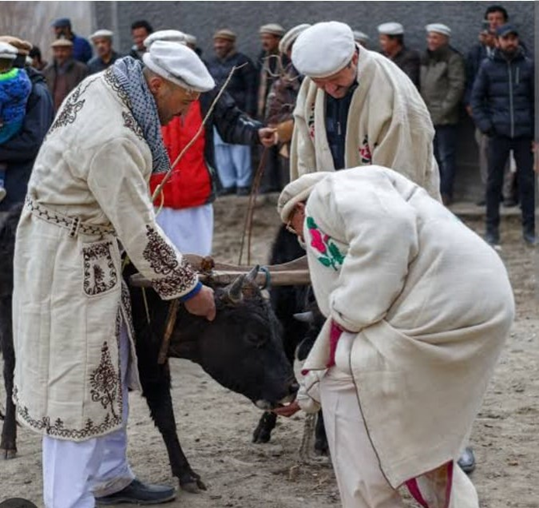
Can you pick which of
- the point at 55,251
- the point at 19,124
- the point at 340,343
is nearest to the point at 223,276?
the point at 55,251

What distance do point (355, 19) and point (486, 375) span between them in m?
10.9

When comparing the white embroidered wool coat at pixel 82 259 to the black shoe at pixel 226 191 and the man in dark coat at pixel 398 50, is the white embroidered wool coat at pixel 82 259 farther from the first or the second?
the black shoe at pixel 226 191

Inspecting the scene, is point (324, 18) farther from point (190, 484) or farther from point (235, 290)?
point (235, 290)

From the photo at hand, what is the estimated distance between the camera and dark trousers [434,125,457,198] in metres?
13.8

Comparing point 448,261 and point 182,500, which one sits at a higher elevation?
point 448,261

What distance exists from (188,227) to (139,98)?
3322 millimetres

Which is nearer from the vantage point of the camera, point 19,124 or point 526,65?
point 19,124

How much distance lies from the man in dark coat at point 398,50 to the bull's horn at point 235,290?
863 cm

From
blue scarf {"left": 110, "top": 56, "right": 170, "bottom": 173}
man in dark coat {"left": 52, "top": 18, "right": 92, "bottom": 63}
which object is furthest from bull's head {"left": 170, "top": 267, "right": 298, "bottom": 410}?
man in dark coat {"left": 52, "top": 18, "right": 92, "bottom": 63}

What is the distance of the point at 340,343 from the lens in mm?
4223

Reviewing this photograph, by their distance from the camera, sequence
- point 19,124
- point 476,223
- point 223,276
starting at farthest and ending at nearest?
point 476,223
point 19,124
point 223,276

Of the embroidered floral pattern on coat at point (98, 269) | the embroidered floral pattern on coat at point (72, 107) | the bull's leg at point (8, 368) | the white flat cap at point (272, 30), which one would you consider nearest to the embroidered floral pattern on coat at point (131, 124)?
the embroidered floral pattern on coat at point (72, 107)

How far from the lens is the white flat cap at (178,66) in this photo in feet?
15.7

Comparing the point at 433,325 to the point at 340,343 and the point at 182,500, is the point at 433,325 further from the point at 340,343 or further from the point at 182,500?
the point at 182,500
